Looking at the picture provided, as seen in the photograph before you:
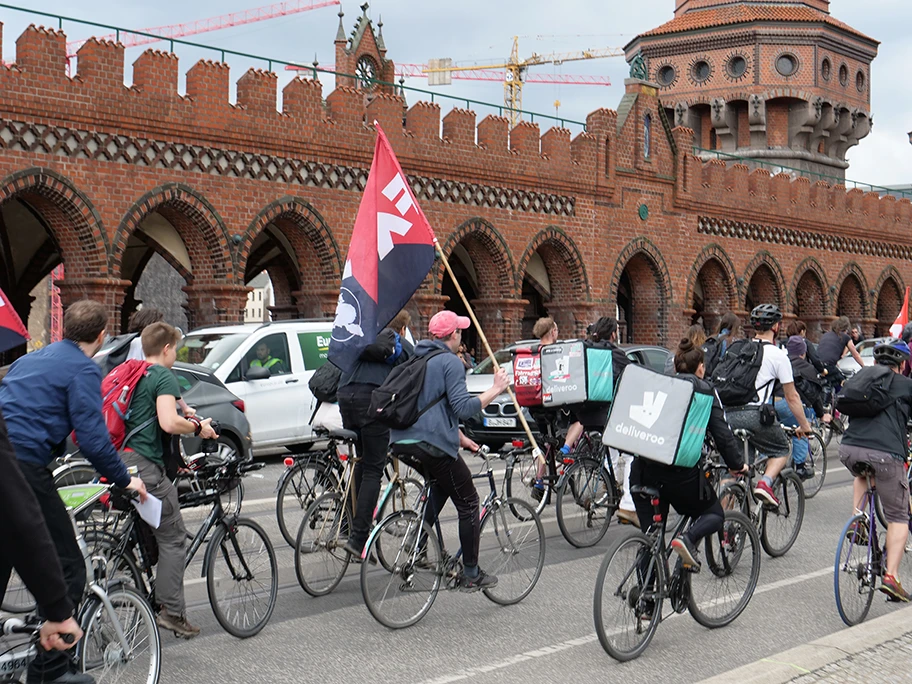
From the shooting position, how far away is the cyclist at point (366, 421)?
24.3ft

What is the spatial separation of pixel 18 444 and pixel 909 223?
1601 inches

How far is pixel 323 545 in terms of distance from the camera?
24.8 ft

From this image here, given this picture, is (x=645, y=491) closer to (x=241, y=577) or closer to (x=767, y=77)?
(x=241, y=577)

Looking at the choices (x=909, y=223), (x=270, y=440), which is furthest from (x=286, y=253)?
(x=909, y=223)

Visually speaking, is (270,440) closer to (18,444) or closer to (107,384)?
(107,384)

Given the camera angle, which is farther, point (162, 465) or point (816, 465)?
point (816, 465)

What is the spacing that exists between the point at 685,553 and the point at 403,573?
159 centimetres

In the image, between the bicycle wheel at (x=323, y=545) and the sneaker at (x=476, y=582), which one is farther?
the bicycle wheel at (x=323, y=545)

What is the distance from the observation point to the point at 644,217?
29.3 metres

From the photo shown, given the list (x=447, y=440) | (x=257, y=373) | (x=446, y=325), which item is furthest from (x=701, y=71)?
(x=447, y=440)

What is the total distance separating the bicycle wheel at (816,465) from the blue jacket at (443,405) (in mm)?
6435

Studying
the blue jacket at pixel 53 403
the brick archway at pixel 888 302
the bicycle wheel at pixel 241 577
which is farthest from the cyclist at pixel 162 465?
the brick archway at pixel 888 302

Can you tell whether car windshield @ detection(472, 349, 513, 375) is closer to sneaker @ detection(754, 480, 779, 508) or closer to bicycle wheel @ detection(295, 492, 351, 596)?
sneaker @ detection(754, 480, 779, 508)

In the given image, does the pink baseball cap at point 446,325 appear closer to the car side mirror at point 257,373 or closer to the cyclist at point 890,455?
the cyclist at point 890,455
